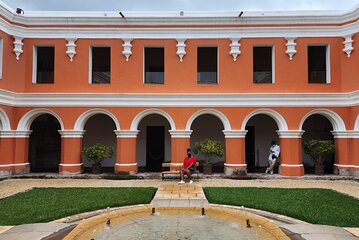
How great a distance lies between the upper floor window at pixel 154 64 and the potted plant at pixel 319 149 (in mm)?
7364

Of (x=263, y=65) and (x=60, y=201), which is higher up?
(x=263, y=65)

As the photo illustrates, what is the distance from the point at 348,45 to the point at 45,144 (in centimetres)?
1553

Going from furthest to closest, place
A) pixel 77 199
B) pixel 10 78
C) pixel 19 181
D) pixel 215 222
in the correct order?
pixel 10 78 < pixel 19 181 < pixel 77 199 < pixel 215 222

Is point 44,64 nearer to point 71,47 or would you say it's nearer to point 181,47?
point 71,47

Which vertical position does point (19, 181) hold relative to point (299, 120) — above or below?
below

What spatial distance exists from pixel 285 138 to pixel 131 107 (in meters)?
6.99

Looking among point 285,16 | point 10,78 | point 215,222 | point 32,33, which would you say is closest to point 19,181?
point 10,78

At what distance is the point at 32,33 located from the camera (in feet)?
44.6

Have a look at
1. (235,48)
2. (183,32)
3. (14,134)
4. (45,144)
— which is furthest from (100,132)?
(235,48)

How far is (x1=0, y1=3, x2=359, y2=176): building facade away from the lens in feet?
42.9

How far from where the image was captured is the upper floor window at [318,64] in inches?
547

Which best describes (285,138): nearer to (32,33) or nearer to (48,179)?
(48,179)

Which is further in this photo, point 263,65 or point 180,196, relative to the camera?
point 263,65

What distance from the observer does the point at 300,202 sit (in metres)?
7.98
